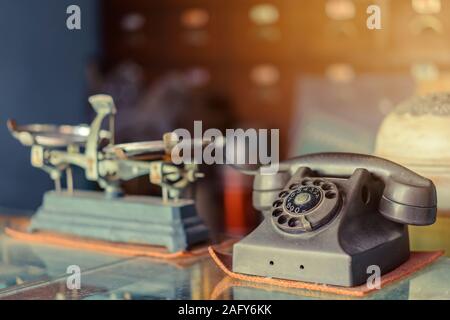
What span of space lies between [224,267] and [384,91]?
3.57 m

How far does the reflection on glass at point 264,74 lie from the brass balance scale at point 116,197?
341 cm

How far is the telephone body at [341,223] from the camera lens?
1.15m

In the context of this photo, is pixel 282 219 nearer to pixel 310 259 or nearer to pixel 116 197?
pixel 310 259

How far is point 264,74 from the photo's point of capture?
5.04 metres

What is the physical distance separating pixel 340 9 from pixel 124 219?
3.67 meters

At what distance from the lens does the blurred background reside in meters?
4.21

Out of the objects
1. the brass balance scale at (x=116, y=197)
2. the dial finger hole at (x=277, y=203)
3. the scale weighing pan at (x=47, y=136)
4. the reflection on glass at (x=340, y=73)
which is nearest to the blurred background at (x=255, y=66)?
the reflection on glass at (x=340, y=73)

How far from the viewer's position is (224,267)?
128 cm

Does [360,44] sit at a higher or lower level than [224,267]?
higher

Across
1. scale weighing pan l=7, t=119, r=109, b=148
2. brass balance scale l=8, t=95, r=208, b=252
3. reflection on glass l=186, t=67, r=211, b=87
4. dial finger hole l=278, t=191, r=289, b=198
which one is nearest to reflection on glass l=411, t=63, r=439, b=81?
reflection on glass l=186, t=67, r=211, b=87

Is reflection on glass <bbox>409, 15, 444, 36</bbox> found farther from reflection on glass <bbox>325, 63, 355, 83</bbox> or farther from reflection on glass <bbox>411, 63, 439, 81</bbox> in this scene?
reflection on glass <bbox>325, 63, 355, 83</bbox>

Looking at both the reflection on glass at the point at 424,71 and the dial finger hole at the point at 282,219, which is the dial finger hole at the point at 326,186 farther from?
the reflection on glass at the point at 424,71
